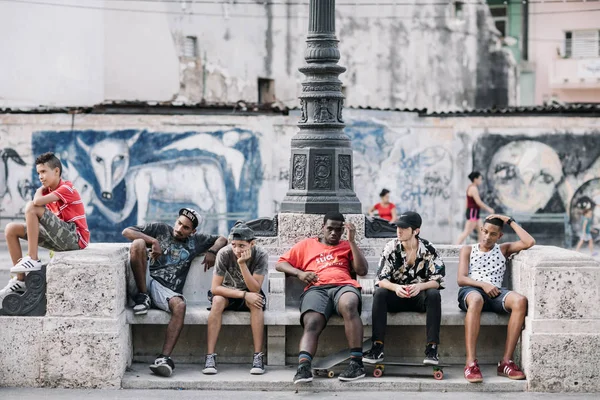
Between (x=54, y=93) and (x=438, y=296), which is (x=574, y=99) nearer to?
(x=54, y=93)

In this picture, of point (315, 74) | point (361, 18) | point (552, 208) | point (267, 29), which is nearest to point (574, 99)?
point (361, 18)

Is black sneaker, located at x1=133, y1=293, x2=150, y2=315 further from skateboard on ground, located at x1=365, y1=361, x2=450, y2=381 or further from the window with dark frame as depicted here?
the window with dark frame

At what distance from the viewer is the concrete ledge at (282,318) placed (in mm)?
8453

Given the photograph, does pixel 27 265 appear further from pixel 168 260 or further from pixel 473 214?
pixel 473 214

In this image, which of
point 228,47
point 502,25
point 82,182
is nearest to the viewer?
point 82,182

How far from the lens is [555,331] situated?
812cm

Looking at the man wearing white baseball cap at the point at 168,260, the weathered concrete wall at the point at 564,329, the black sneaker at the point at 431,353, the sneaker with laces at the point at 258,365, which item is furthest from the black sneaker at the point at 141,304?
the weathered concrete wall at the point at 564,329

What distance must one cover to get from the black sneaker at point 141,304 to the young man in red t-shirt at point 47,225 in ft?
A: 2.09

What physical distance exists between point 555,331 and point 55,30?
71.1ft

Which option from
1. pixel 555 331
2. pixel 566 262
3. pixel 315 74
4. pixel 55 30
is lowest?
pixel 555 331

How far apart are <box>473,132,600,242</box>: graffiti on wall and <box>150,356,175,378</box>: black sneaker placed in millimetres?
14917

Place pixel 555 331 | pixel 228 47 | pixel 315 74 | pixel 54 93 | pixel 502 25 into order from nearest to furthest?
pixel 555 331, pixel 315 74, pixel 54 93, pixel 228 47, pixel 502 25

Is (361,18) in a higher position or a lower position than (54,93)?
higher

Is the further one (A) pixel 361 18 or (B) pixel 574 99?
(B) pixel 574 99
